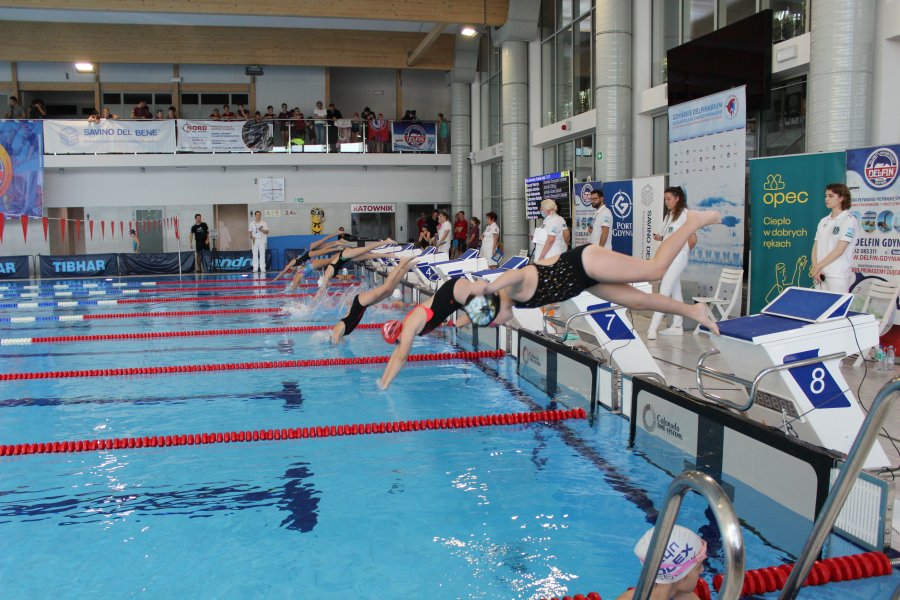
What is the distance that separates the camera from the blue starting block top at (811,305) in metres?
3.46

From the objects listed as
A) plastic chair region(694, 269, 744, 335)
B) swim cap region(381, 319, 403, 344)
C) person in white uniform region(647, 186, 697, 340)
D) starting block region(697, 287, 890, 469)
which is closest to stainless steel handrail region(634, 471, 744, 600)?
starting block region(697, 287, 890, 469)

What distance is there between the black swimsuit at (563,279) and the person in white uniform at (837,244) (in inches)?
103

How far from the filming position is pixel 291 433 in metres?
4.78

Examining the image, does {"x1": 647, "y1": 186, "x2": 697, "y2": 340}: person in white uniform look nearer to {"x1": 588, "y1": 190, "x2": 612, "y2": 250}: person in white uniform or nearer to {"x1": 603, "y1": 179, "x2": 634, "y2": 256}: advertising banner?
{"x1": 588, "y1": 190, "x2": 612, "y2": 250}: person in white uniform

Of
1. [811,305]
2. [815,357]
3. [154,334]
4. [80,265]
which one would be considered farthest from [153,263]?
[815,357]

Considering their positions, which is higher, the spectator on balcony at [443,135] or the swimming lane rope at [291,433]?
the spectator on balcony at [443,135]

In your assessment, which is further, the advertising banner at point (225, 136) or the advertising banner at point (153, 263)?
the advertising banner at point (225, 136)

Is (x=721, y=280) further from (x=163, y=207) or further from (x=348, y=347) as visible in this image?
(x=163, y=207)

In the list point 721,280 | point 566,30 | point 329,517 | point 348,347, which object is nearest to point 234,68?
point 566,30

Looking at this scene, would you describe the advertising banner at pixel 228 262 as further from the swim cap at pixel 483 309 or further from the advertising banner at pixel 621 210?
the swim cap at pixel 483 309

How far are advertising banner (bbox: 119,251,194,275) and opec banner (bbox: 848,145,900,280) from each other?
644 inches

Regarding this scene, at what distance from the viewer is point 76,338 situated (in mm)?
8711

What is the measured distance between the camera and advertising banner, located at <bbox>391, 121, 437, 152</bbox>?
2052 centimetres

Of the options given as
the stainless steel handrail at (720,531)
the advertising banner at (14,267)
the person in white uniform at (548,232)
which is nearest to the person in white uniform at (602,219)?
the person in white uniform at (548,232)
